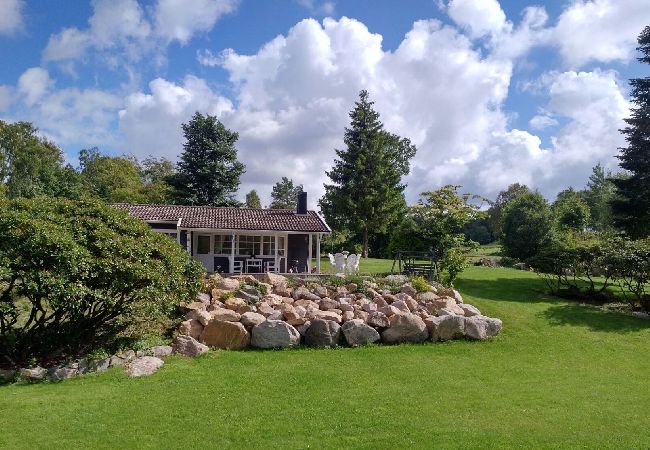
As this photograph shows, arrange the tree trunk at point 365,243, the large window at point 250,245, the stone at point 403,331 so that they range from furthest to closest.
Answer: the tree trunk at point 365,243 → the large window at point 250,245 → the stone at point 403,331

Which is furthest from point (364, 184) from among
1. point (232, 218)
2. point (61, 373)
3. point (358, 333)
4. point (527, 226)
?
point (61, 373)

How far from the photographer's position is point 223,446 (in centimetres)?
650

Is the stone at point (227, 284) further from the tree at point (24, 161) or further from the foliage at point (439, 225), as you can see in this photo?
the tree at point (24, 161)

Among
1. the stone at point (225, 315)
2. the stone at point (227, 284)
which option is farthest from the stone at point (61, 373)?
the stone at point (227, 284)

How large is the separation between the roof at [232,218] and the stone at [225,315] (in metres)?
9.08

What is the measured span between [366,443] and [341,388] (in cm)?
239

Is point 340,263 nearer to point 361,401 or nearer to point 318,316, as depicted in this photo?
point 318,316

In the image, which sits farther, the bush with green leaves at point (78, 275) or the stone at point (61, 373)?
the stone at point (61, 373)

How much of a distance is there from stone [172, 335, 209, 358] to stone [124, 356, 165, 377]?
0.69 m

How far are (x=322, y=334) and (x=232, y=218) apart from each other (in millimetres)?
11735

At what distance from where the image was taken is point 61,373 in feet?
31.1

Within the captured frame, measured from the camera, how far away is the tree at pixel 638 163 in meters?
20.8

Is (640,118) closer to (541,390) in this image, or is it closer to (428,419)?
(541,390)

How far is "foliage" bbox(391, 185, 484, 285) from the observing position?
65.5ft
